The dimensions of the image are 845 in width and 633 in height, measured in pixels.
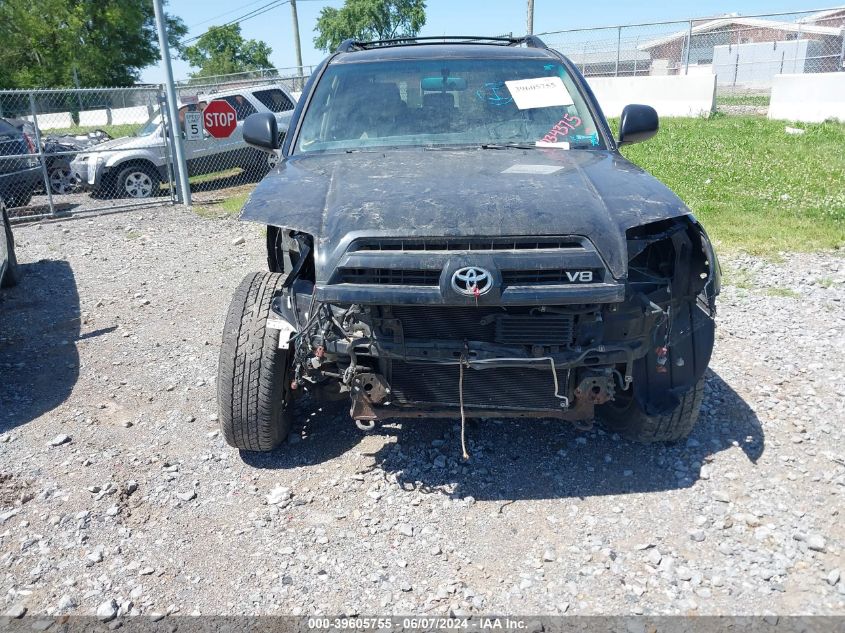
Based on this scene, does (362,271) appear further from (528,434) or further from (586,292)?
(528,434)

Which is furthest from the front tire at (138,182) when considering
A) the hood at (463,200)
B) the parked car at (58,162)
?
the hood at (463,200)

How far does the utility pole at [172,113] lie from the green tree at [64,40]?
27.5m

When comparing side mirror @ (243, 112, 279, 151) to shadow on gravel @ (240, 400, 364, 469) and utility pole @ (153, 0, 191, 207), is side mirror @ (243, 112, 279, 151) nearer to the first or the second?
shadow on gravel @ (240, 400, 364, 469)

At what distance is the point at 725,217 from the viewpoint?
27.4ft

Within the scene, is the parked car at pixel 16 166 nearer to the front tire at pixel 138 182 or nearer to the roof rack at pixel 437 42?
the front tire at pixel 138 182

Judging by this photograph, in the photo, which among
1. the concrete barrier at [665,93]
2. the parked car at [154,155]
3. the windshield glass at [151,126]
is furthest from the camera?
the concrete barrier at [665,93]

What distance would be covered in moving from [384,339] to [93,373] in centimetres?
290

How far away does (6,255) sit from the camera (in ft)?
21.9

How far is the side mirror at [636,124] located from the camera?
434 centimetres

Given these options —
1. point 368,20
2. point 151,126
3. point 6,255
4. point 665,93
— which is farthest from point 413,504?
point 368,20

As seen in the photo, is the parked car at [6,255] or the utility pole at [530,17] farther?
the utility pole at [530,17]

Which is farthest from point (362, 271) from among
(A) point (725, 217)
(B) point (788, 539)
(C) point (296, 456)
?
(A) point (725, 217)

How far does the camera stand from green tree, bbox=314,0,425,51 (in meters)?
59.6

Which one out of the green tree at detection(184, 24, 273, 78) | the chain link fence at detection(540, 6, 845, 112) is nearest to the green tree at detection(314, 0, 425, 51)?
the green tree at detection(184, 24, 273, 78)
